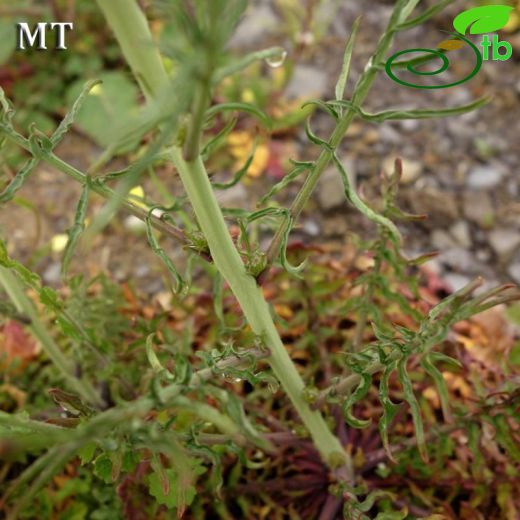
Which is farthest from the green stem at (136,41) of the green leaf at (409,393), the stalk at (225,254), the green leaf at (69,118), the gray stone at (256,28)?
the gray stone at (256,28)

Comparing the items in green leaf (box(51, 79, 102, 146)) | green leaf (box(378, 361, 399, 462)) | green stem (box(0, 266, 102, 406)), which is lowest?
green leaf (box(378, 361, 399, 462))

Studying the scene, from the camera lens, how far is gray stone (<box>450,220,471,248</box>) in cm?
192

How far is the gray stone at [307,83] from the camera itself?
2287 millimetres

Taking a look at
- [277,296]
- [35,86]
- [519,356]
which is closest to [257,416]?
[277,296]

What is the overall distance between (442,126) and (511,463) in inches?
48.1

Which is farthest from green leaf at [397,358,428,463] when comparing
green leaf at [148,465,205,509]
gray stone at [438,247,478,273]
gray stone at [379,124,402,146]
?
gray stone at [379,124,402,146]

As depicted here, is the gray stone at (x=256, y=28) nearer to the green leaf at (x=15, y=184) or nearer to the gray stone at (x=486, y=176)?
the gray stone at (x=486, y=176)

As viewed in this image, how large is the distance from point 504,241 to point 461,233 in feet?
0.38

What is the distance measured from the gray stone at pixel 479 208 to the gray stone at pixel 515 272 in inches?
5.8

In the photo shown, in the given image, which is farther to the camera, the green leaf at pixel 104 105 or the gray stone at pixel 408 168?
the green leaf at pixel 104 105

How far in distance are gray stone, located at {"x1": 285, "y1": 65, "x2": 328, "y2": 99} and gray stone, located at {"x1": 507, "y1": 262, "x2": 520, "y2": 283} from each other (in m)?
0.84

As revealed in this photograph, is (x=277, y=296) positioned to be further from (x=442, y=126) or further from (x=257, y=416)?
(x=442, y=126)

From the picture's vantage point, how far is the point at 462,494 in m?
1.35

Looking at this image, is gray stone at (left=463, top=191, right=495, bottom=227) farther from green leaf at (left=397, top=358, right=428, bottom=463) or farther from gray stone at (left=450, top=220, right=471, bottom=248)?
green leaf at (left=397, top=358, right=428, bottom=463)
